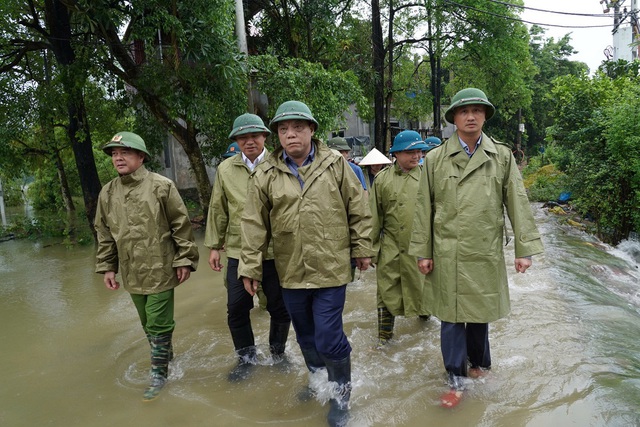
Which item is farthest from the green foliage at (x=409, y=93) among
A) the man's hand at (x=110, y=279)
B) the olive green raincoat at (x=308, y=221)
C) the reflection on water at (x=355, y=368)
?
the olive green raincoat at (x=308, y=221)

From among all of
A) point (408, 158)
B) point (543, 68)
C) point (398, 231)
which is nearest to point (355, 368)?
point (398, 231)

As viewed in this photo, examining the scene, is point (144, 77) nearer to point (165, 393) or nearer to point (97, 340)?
point (97, 340)

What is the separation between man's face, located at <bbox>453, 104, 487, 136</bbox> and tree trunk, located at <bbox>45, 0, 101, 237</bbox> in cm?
735

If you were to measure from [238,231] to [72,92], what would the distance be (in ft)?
21.3

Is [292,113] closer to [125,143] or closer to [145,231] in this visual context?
[125,143]

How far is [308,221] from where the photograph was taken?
3.04m

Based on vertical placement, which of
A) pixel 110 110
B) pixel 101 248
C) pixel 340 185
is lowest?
pixel 101 248

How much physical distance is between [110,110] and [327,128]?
505cm

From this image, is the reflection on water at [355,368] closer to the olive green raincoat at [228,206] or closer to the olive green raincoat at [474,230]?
the olive green raincoat at [474,230]

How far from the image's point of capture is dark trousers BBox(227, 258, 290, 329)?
374 centimetres

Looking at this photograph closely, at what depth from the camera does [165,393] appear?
12.3ft

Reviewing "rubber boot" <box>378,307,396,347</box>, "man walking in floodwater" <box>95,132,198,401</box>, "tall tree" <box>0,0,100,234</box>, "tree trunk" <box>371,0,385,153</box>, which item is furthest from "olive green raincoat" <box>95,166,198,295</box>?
"tree trunk" <box>371,0,385,153</box>

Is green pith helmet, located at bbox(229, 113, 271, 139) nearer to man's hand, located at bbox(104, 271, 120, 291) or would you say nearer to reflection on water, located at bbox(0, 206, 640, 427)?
man's hand, located at bbox(104, 271, 120, 291)

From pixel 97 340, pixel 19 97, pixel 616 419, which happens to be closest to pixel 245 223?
pixel 616 419
